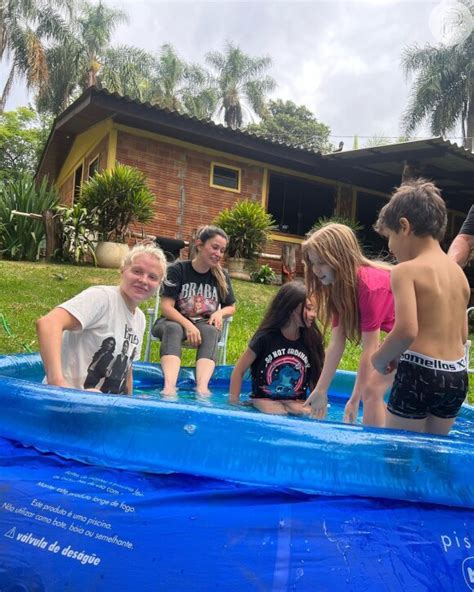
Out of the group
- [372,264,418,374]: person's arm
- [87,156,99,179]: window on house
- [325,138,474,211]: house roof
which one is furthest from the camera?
[87,156,99,179]: window on house

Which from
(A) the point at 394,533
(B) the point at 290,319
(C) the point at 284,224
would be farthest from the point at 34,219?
(A) the point at 394,533

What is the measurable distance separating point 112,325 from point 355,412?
3.88 ft

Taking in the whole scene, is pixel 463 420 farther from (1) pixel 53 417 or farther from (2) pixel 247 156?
(2) pixel 247 156

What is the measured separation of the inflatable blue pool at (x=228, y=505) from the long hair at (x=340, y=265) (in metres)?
0.85

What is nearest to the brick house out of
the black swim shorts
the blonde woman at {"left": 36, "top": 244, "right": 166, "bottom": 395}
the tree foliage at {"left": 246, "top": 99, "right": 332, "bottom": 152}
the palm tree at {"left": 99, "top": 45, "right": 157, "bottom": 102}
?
the blonde woman at {"left": 36, "top": 244, "right": 166, "bottom": 395}

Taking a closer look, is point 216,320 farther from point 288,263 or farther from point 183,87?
point 183,87

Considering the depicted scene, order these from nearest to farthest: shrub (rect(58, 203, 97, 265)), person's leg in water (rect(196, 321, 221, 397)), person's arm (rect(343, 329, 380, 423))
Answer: person's arm (rect(343, 329, 380, 423)) < person's leg in water (rect(196, 321, 221, 397)) < shrub (rect(58, 203, 97, 265))

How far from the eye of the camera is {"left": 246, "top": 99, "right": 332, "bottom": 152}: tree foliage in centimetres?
4655

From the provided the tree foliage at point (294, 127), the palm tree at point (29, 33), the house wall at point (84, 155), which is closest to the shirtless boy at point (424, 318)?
the house wall at point (84, 155)

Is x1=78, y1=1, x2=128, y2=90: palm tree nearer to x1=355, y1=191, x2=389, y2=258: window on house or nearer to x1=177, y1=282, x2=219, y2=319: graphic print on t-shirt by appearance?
x1=355, y1=191, x2=389, y2=258: window on house

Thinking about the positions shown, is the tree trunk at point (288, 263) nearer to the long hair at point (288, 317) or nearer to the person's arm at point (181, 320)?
the person's arm at point (181, 320)

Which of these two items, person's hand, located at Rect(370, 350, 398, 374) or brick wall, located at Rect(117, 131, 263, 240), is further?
brick wall, located at Rect(117, 131, 263, 240)

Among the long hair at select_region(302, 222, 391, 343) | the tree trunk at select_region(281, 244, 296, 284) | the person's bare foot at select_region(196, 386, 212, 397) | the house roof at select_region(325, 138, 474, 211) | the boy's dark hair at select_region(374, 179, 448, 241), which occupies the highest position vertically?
the house roof at select_region(325, 138, 474, 211)

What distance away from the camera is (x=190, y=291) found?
12.6ft
